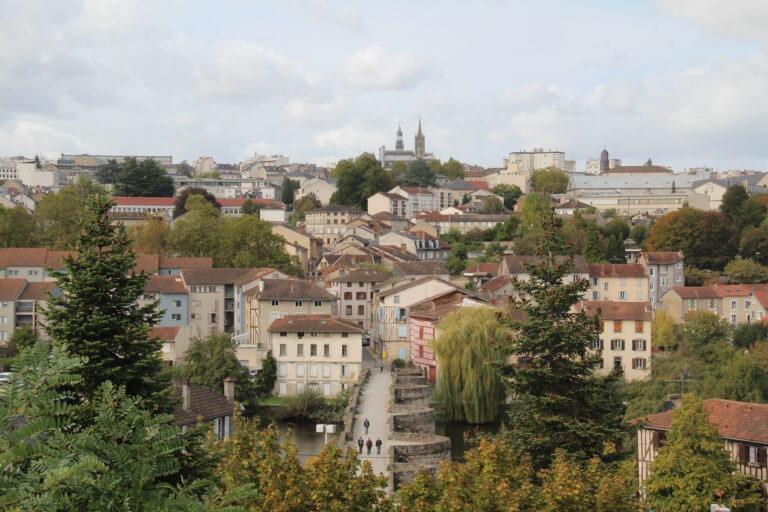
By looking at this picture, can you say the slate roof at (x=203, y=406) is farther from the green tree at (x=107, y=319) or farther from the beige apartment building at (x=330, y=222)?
the beige apartment building at (x=330, y=222)

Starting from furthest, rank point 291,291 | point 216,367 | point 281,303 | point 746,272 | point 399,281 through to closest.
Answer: point 746,272 < point 399,281 < point 291,291 < point 281,303 < point 216,367

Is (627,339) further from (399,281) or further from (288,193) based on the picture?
(288,193)

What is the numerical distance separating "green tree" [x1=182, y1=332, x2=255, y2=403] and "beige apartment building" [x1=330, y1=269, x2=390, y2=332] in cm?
1619

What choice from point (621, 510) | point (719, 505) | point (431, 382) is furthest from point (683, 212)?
point (621, 510)

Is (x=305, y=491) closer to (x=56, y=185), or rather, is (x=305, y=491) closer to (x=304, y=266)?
(x=304, y=266)

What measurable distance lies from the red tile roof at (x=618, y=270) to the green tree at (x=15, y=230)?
39.9 m

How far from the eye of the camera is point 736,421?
24.0 m

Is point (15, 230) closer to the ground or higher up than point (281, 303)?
higher up

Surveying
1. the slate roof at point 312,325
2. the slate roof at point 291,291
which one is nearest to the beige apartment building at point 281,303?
the slate roof at point 291,291

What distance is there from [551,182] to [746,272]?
6440 centimetres

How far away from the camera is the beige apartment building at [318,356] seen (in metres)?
46.3

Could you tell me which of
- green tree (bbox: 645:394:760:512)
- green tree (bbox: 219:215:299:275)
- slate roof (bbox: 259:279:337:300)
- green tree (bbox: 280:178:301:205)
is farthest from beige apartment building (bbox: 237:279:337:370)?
green tree (bbox: 280:178:301:205)

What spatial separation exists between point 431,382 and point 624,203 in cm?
8038

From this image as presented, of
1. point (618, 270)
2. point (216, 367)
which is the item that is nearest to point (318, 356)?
point (216, 367)
